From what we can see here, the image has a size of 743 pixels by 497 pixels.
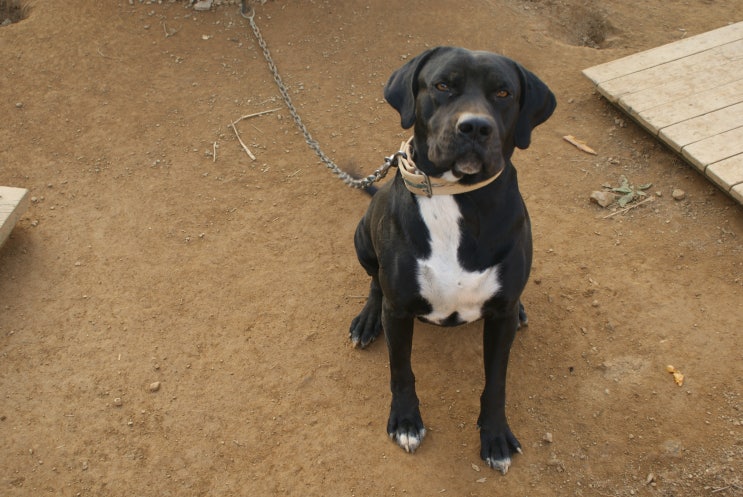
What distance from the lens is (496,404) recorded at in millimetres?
2912

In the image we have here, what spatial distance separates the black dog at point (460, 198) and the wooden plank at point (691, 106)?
6.92 feet

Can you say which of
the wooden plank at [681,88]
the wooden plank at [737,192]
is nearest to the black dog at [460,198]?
the wooden plank at [737,192]

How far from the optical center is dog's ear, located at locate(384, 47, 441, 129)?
258 centimetres

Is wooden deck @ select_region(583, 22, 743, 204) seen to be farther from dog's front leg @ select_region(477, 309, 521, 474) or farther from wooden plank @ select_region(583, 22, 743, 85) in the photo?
dog's front leg @ select_region(477, 309, 521, 474)

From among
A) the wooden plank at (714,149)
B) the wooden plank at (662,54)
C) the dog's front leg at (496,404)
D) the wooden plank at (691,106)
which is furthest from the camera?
the wooden plank at (662,54)

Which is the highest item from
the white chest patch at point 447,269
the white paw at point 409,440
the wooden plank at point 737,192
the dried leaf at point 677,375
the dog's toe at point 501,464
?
the white chest patch at point 447,269

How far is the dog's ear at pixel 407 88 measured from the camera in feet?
8.46

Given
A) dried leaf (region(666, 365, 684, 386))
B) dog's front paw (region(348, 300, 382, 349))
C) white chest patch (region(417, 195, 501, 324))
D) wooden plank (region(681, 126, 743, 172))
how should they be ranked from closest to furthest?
1. white chest patch (region(417, 195, 501, 324))
2. dried leaf (region(666, 365, 684, 386))
3. dog's front paw (region(348, 300, 382, 349))
4. wooden plank (region(681, 126, 743, 172))

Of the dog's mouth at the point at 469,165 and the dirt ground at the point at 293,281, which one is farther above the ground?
the dog's mouth at the point at 469,165

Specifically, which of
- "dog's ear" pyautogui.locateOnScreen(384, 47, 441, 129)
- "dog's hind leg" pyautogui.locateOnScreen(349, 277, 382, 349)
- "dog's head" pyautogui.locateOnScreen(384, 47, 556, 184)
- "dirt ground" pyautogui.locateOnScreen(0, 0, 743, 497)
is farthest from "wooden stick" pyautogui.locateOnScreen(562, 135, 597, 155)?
"dog's ear" pyautogui.locateOnScreen(384, 47, 441, 129)

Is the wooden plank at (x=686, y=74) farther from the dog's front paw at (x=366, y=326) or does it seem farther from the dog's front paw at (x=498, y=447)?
the dog's front paw at (x=498, y=447)

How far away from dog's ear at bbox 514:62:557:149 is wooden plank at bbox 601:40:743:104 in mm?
2259

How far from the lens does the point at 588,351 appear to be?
3.31 meters

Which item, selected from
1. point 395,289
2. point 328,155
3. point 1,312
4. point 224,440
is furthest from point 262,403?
point 328,155
